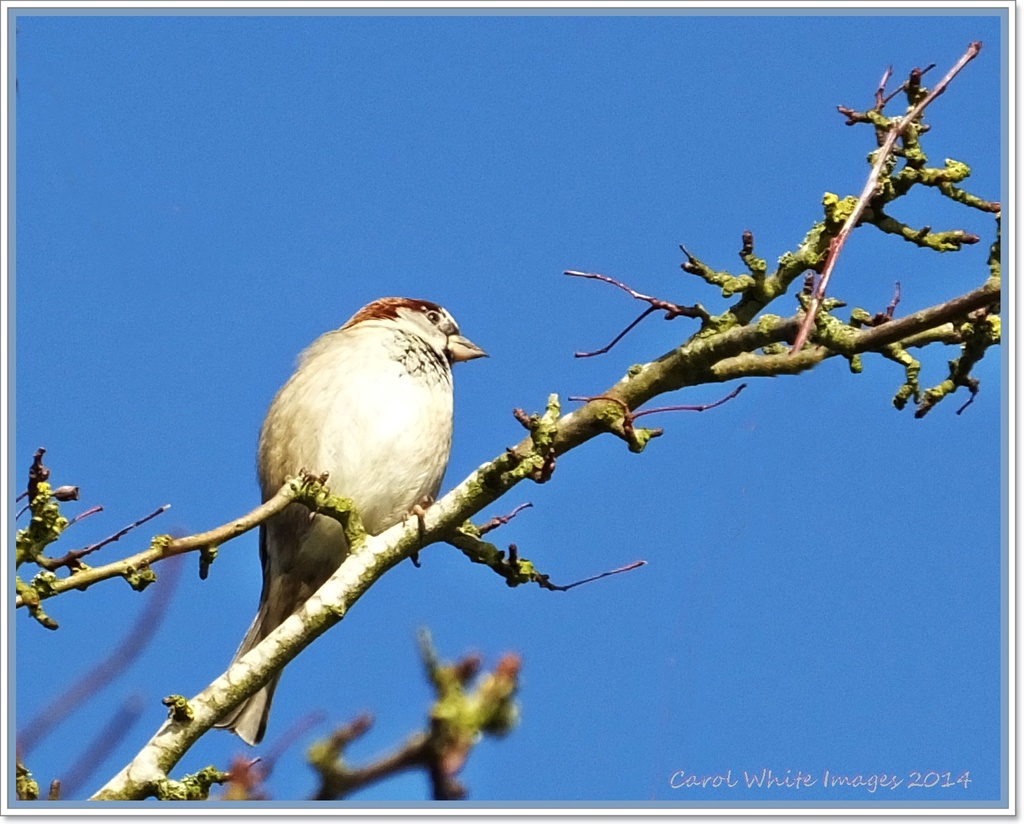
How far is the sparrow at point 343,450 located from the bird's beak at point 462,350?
76 centimetres

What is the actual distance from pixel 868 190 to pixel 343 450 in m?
3.06

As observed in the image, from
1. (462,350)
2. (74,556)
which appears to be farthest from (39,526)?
(462,350)

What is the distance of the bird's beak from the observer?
7.50m

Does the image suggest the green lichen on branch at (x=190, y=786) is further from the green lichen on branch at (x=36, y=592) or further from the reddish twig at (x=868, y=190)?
Result: the reddish twig at (x=868, y=190)

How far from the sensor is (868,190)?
409 centimetres
